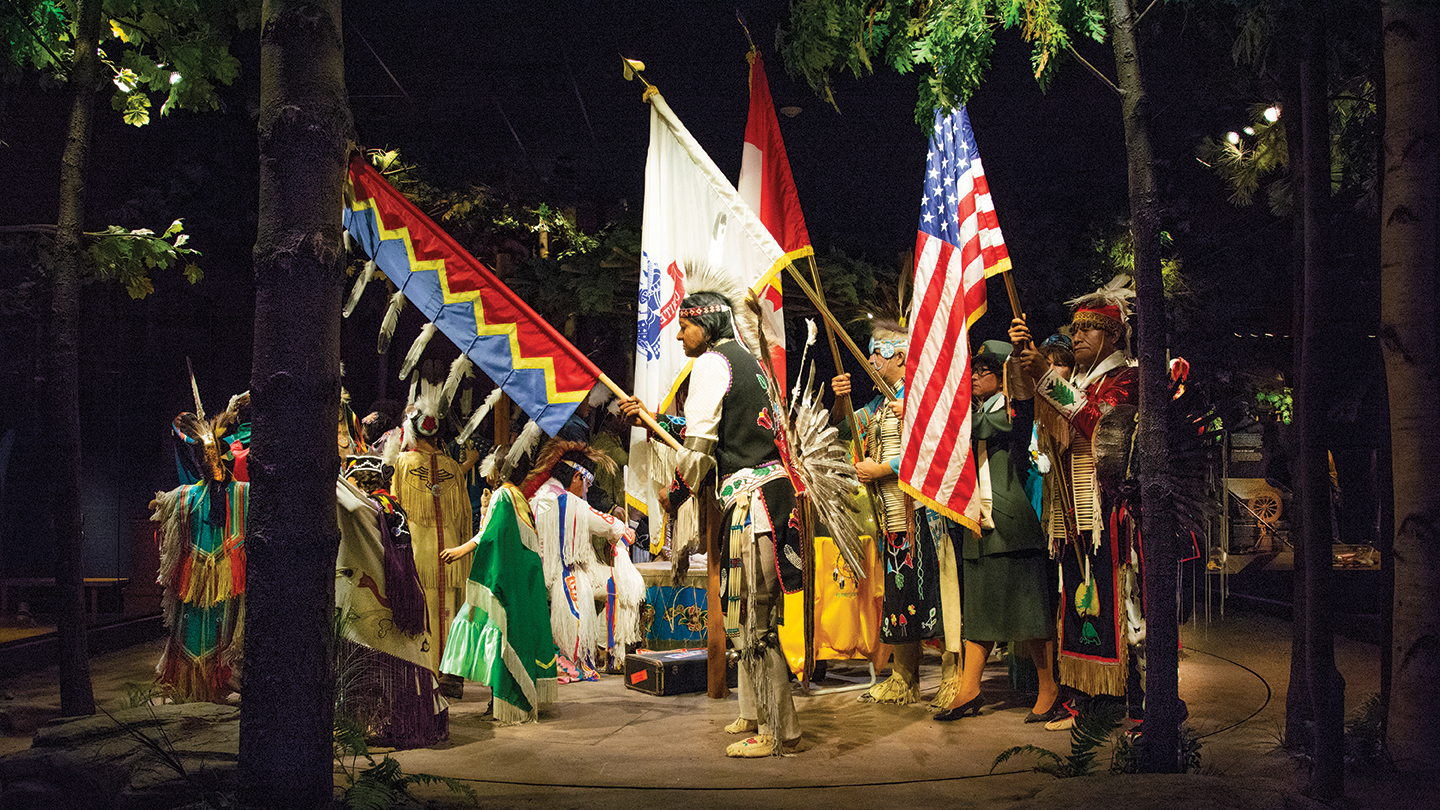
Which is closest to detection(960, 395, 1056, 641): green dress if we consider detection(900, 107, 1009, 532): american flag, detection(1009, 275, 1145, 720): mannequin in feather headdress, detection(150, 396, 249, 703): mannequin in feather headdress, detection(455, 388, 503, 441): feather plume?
detection(1009, 275, 1145, 720): mannequin in feather headdress

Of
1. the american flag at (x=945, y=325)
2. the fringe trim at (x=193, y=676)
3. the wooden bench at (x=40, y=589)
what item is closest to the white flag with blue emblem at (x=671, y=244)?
the american flag at (x=945, y=325)

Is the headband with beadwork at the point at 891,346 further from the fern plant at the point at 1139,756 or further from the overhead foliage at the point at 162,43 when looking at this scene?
the overhead foliage at the point at 162,43

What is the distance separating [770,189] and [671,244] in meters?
0.76

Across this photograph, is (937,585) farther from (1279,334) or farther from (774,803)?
(1279,334)

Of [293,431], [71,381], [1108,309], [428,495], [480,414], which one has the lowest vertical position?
[428,495]

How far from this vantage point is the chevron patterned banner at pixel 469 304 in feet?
14.6

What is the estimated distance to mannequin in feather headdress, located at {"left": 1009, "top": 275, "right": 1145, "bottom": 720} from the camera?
564 centimetres

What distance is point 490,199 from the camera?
9039 mm

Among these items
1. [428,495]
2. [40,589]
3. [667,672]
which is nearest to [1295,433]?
[667,672]

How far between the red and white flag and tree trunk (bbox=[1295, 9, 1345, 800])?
2754mm

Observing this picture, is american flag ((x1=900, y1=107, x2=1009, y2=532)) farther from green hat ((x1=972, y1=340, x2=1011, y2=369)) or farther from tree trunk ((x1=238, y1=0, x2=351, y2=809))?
tree trunk ((x1=238, y1=0, x2=351, y2=809))

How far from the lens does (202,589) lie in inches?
251

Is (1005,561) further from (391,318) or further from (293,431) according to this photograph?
(293,431)

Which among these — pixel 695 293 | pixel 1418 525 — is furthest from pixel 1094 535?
pixel 695 293
